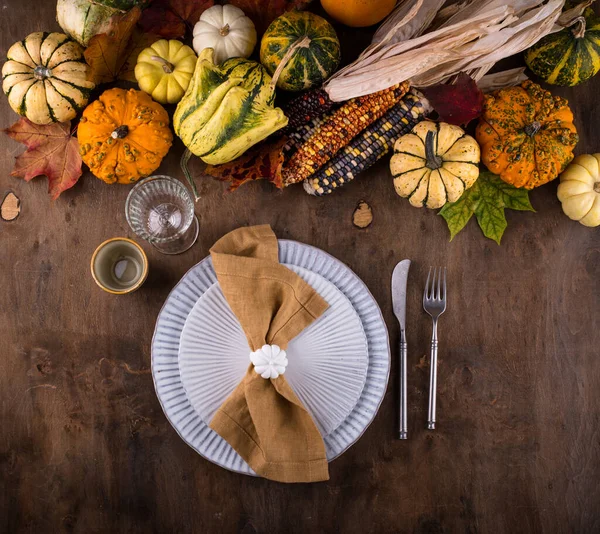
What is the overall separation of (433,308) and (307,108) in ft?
2.03

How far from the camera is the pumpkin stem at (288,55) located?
45.0 inches

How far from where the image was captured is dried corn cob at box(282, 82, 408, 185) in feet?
4.05

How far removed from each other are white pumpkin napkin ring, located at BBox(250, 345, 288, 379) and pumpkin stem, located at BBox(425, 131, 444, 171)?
1.91 ft

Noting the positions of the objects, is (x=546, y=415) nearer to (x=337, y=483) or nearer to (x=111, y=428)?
(x=337, y=483)

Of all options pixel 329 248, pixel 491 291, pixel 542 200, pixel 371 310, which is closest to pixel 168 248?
pixel 329 248

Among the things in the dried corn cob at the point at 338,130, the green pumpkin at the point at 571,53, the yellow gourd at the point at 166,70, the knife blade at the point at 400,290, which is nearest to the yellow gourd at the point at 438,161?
the dried corn cob at the point at 338,130

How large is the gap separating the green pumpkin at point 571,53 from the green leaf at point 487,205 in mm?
309

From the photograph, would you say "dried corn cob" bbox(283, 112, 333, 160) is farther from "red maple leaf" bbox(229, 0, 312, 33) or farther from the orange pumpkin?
the orange pumpkin

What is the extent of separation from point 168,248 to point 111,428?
0.50m

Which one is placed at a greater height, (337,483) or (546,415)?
(337,483)

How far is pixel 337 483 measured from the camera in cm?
132

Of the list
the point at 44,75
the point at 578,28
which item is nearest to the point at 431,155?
the point at 578,28

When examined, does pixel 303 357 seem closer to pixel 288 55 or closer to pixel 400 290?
pixel 400 290

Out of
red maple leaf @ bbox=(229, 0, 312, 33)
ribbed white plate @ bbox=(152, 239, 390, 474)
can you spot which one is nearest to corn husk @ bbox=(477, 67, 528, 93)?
red maple leaf @ bbox=(229, 0, 312, 33)
